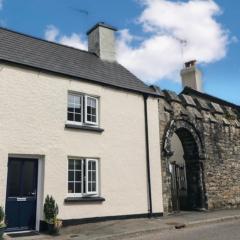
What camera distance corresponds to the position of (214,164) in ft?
56.2

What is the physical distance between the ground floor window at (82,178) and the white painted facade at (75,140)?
250mm

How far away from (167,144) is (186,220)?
3389 millimetres

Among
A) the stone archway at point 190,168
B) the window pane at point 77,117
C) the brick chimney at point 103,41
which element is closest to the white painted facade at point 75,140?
the window pane at point 77,117

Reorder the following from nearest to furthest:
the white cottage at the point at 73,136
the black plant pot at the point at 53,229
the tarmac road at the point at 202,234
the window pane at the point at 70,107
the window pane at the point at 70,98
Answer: the tarmac road at the point at 202,234, the black plant pot at the point at 53,229, the white cottage at the point at 73,136, the window pane at the point at 70,107, the window pane at the point at 70,98

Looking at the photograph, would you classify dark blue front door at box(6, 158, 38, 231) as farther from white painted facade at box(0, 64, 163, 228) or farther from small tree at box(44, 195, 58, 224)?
small tree at box(44, 195, 58, 224)

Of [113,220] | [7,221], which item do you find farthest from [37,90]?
[113,220]

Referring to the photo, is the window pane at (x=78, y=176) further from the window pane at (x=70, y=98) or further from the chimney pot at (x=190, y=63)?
the chimney pot at (x=190, y=63)

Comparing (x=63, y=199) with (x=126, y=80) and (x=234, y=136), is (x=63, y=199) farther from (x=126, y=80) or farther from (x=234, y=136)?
(x=234, y=136)

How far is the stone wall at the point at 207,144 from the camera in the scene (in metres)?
15.4

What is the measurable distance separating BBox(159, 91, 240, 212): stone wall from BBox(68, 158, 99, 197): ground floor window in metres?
3.42

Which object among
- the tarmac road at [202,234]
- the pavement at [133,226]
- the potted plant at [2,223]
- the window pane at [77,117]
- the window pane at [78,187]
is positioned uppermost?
the window pane at [77,117]

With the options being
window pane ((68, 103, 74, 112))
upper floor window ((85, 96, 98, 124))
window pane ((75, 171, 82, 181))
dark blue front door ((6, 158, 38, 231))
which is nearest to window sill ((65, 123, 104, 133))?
upper floor window ((85, 96, 98, 124))

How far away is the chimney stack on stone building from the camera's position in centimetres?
2321

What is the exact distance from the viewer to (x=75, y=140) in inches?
489
